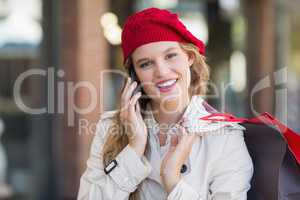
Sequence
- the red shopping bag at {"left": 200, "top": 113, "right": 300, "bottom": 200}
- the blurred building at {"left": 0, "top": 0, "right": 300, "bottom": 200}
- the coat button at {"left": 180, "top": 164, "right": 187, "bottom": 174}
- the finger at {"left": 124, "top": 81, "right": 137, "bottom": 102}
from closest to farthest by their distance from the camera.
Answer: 1. the red shopping bag at {"left": 200, "top": 113, "right": 300, "bottom": 200}
2. the coat button at {"left": 180, "top": 164, "right": 187, "bottom": 174}
3. the finger at {"left": 124, "top": 81, "right": 137, "bottom": 102}
4. the blurred building at {"left": 0, "top": 0, "right": 300, "bottom": 200}

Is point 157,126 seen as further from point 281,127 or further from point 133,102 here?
point 281,127

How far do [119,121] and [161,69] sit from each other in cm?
26

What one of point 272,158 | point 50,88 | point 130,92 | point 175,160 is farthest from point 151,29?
point 50,88

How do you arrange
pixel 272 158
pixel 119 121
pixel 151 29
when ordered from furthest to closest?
pixel 119 121 < pixel 151 29 < pixel 272 158

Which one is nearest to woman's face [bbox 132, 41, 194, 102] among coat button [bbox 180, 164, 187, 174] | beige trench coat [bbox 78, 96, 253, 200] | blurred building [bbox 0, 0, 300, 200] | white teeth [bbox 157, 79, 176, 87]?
white teeth [bbox 157, 79, 176, 87]

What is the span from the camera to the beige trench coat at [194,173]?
1.98 metres

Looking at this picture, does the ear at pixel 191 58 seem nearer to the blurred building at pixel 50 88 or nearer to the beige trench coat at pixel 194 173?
the beige trench coat at pixel 194 173

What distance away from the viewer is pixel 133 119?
2119mm

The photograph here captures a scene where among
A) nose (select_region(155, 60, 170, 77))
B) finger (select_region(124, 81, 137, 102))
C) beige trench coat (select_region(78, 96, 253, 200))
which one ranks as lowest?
beige trench coat (select_region(78, 96, 253, 200))

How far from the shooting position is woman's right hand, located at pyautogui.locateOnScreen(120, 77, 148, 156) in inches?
82.0

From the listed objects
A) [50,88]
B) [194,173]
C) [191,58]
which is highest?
[191,58]

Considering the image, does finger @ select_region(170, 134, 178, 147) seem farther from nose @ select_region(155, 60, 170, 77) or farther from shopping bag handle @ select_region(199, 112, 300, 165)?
nose @ select_region(155, 60, 170, 77)

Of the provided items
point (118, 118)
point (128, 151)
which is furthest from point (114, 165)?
point (118, 118)

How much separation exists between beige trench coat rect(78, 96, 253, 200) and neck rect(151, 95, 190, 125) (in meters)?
0.09
